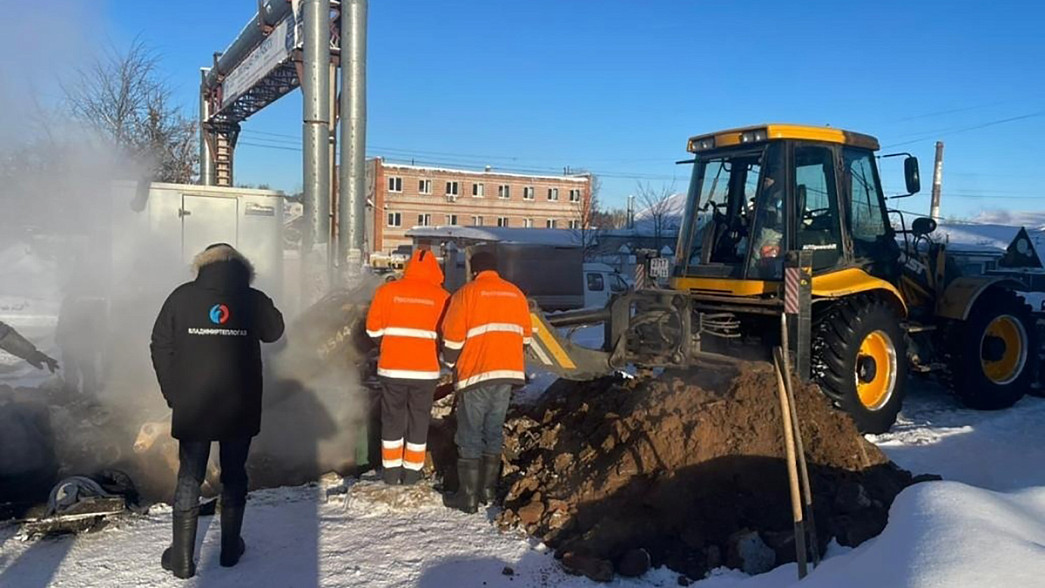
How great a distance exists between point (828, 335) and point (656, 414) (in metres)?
2.43

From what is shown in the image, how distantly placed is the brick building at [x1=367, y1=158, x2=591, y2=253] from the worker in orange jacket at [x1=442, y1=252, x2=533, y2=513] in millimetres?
51289

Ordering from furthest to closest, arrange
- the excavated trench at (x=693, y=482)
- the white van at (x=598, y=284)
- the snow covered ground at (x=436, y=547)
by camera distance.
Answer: the white van at (x=598, y=284) < the excavated trench at (x=693, y=482) < the snow covered ground at (x=436, y=547)

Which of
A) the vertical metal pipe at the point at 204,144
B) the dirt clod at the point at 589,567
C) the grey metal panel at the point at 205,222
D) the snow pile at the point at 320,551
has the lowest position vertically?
the snow pile at the point at 320,551

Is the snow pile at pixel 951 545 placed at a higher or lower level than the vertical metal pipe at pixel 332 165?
lower

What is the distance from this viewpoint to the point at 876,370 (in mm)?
7363

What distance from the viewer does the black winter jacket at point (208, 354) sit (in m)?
4.16

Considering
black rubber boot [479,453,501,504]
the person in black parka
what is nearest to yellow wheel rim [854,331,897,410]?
black rubber boot [479,453,501,504]

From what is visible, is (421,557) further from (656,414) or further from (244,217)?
(244,217)

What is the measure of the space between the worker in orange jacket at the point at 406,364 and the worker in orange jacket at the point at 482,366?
163 mm

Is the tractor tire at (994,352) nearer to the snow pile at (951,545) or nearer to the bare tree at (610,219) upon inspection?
the snow pile at (951,545)

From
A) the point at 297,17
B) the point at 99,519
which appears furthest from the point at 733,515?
the point at 297,17

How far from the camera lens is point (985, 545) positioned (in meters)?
2.86

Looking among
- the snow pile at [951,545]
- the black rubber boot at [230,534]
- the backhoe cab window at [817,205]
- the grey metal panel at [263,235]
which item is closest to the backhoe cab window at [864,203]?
the backhoe cab window at [817,205]

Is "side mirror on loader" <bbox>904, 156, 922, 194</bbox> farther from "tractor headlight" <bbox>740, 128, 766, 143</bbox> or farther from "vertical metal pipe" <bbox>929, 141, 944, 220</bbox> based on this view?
"vertical metal pipe" <bbox>929, 141, 944, 220</bbox>
